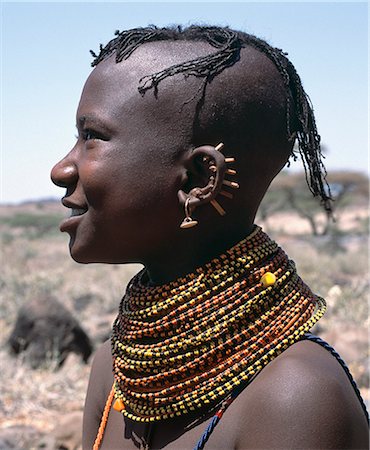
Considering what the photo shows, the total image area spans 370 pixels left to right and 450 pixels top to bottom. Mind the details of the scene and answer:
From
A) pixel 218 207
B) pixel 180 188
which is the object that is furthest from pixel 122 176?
pixel 218 207

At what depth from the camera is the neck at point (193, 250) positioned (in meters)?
2.05

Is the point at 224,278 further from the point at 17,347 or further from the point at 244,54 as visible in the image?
the point at 17,347

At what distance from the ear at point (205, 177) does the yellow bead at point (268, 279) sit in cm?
19

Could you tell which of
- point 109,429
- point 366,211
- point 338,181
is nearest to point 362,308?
point 109,429

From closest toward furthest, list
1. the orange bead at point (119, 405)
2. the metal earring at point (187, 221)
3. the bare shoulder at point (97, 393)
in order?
the metal earring at point (187, 221)
the orange bead at point (119, 405)
the bare shoulder at point (97, 393)

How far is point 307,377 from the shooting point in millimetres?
1869

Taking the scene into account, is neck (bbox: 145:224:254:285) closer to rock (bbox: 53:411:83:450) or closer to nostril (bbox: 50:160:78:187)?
nostril (bbox: 50:160:78:187)

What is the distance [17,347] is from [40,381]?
0.98 meters

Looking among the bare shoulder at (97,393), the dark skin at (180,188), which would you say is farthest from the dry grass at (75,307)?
the dark skin at (180,188)

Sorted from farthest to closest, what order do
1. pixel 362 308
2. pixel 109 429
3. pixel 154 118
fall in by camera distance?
pixel 362 308, pixel 109 429, pixel 154 118

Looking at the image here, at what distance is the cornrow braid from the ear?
0.12 m

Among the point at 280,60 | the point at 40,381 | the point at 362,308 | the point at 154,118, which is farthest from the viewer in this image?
the point at 362,308

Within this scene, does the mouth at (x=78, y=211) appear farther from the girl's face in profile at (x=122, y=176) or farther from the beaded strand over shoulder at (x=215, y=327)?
the beaded strand over shoulder at (x=215, y=327)

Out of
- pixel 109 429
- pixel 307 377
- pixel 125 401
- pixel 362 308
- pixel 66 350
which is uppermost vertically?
pixel 307 377
